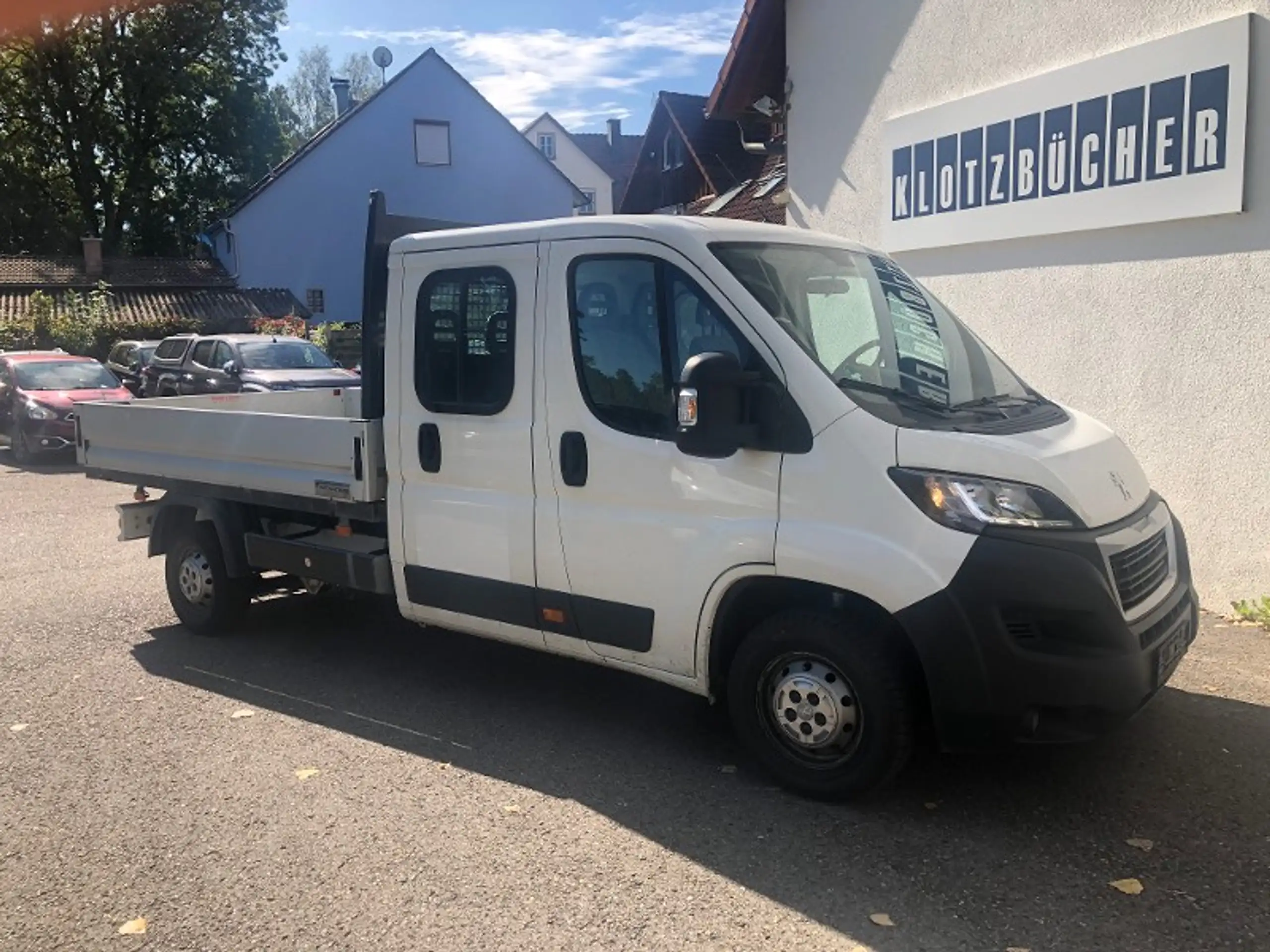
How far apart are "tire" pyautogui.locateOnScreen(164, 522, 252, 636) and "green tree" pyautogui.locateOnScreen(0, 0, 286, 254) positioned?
137 ft

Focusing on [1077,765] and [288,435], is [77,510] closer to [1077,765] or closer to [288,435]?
[288,435]

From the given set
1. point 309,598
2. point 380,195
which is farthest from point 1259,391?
point 309,598

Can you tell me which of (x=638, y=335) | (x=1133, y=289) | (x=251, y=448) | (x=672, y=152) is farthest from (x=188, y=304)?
(x=638, y=335)

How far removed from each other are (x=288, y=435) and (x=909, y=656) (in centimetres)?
350

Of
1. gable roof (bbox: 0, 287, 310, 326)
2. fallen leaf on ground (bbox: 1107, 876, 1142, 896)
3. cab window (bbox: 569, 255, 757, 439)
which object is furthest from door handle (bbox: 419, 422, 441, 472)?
gable roof (bbox: 0, 287, 310, 326)

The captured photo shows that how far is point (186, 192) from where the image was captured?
48844 mm

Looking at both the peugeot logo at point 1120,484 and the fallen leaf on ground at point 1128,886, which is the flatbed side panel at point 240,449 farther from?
the fallen leaf on ground at point 1128,886

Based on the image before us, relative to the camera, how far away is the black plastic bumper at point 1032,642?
369 cm

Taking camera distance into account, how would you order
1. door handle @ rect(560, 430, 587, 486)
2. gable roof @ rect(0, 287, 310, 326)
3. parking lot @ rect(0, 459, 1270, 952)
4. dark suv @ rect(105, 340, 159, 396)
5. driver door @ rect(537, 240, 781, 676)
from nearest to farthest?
parking lot @ rect(0, 459, 1270, 952)
driver door @ rect(537, 240, 781, 676)
door handle @ rect(560, 430, 587, 486)
dark suv @ rect(105, 340, 159, 396)
gable roof @ rect(0, 287, 310, 326)

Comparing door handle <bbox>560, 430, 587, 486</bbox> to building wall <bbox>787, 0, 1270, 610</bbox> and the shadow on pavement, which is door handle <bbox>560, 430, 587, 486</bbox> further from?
building wall <bbox>787, 0, 1270, 610</bbox>

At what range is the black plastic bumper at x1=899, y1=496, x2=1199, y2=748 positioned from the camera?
3.69 meters

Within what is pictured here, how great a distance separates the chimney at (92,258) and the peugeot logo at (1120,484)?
132 ft

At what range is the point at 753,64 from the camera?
10.6 m

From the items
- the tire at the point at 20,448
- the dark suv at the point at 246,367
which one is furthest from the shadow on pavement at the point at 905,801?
the tire at the point at 20,448
